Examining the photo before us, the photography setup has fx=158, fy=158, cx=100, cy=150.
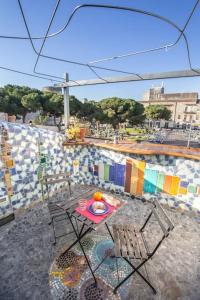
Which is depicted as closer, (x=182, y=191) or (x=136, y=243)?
(x=136, y=243)

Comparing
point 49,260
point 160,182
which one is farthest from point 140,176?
point 49,260

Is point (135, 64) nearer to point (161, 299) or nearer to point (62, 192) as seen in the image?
point (62, 192)

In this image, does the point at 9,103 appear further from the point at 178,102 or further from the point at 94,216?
the point at 178,102

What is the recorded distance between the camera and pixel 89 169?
4.49m

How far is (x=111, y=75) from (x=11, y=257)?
401 centimetres

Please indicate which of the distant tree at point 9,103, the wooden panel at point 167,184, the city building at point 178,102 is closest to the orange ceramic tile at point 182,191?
the wooden panel at point 167,184

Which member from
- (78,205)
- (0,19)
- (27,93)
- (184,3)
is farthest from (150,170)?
(27,93)

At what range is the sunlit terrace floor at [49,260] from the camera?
6.26ft

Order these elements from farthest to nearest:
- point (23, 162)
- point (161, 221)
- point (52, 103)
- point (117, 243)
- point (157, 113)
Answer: point (157, 113), point (52, 103), point (23, 162), point (117, 243), point (161, 221)

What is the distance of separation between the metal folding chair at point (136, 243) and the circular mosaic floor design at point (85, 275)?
15cm

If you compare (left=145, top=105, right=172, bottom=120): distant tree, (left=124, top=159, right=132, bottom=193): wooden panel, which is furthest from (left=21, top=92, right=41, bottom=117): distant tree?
(left=145, top=105, right=172, bottom=120): distant tree

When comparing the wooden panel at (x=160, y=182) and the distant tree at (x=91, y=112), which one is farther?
the distant tree at (x=91, y=112)

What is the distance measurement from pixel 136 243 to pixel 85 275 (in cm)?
80

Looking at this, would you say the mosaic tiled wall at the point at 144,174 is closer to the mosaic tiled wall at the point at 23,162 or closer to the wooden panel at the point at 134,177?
the wooden panel at the point at 134,177
